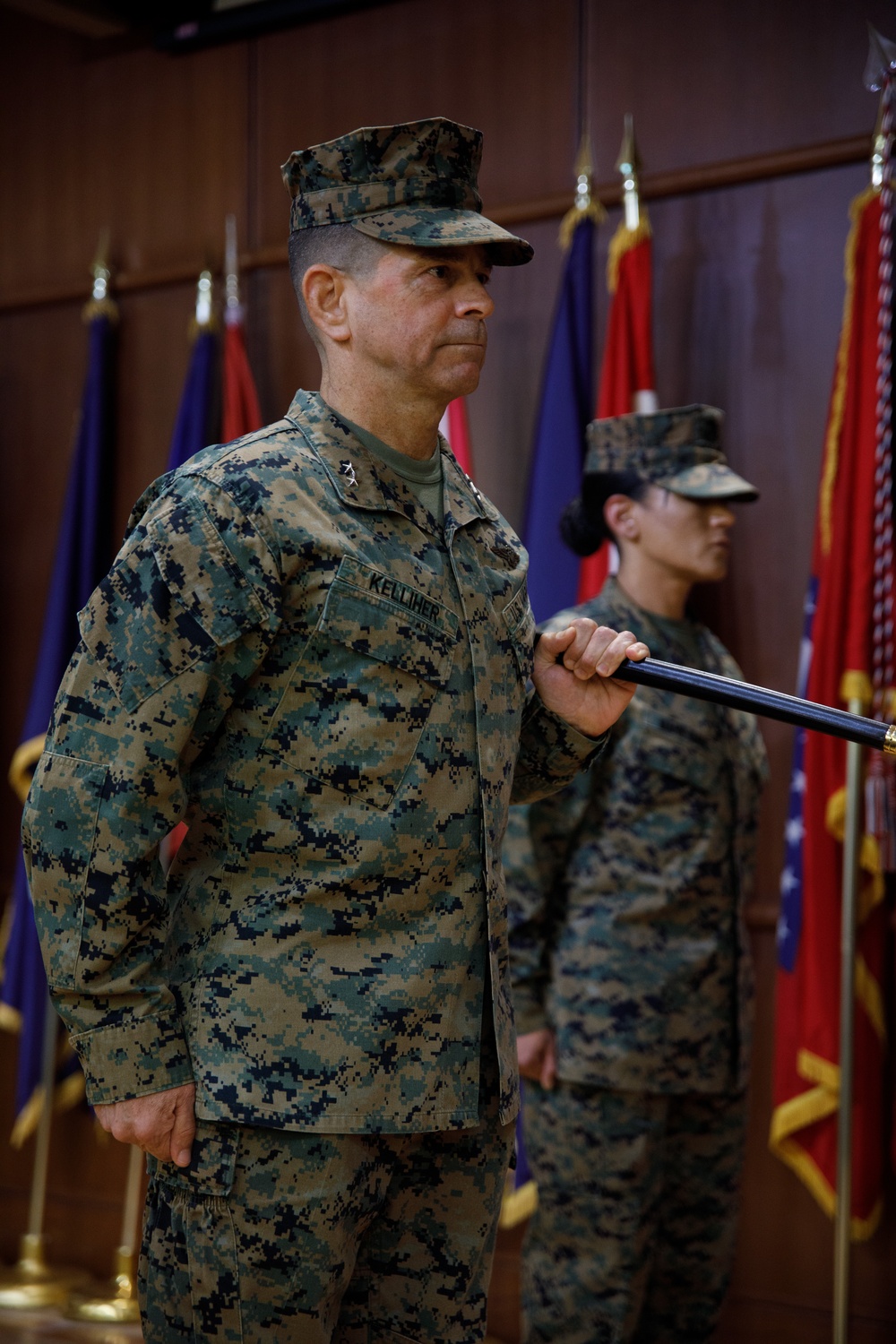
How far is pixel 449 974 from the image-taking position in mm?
1375

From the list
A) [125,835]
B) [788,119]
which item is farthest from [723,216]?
[125,835]

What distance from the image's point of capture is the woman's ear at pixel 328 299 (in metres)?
1.48

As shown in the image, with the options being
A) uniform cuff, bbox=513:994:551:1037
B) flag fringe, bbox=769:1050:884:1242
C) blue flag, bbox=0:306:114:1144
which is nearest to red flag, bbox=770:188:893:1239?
flag fringe, bbox=769:1050:884:1242

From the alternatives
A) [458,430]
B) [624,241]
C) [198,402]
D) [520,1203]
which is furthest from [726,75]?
[520,1203]

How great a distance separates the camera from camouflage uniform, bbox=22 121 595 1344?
1.29 metres

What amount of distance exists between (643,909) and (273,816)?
3.81 ft

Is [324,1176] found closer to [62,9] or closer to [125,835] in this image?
[125,835]

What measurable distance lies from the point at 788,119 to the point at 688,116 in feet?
0.74

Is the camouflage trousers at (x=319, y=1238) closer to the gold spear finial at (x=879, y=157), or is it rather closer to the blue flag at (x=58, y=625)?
the gold spear finial at (x=879, y=157)

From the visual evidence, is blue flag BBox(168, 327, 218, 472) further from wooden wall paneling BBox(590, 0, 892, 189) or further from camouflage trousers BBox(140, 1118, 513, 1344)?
camouflage trousers BBox(140, 1118, 513, 1344)

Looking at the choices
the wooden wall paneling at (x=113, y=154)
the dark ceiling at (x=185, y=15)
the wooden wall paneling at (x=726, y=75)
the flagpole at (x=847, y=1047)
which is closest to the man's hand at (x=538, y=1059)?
the flagpole at (x=847, y=1047)

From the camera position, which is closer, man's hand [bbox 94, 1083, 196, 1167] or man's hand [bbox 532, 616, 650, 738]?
man's hand [bbox 94, 1083, 196, 1167]

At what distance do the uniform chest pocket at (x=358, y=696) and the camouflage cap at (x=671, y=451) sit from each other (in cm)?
126

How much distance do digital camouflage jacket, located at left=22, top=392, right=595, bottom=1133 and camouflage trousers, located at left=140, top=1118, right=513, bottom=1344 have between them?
0.16 ft
